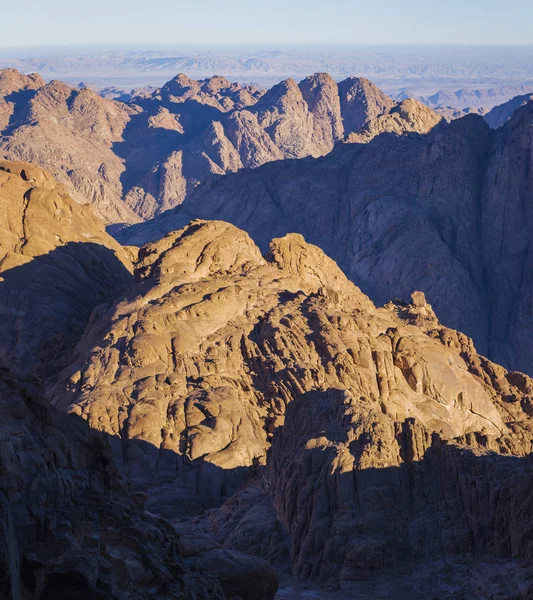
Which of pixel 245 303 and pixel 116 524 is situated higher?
pixel 116 524

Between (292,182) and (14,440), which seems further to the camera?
(292,182)

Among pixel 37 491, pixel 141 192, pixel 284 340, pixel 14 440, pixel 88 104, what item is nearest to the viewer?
pixel 37 491

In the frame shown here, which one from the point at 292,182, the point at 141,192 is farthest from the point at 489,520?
the point at 141,192

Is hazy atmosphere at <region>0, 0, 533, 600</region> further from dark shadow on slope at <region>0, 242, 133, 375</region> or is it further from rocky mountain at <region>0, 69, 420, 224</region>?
rocky mountain at <region>0, 69, 420, 224</region>

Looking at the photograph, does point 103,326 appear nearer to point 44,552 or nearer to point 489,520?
point 489,520

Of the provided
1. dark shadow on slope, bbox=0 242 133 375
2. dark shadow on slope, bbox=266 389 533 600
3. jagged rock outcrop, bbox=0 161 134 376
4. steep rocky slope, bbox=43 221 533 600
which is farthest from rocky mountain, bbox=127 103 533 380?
dark shadow on slope, bbox=266 389 533 600

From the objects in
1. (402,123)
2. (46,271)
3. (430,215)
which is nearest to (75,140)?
(402,123)

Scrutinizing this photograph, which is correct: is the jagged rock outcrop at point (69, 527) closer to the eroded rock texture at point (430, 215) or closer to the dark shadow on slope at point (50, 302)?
the dark shadow on slope at point (50, 302)
